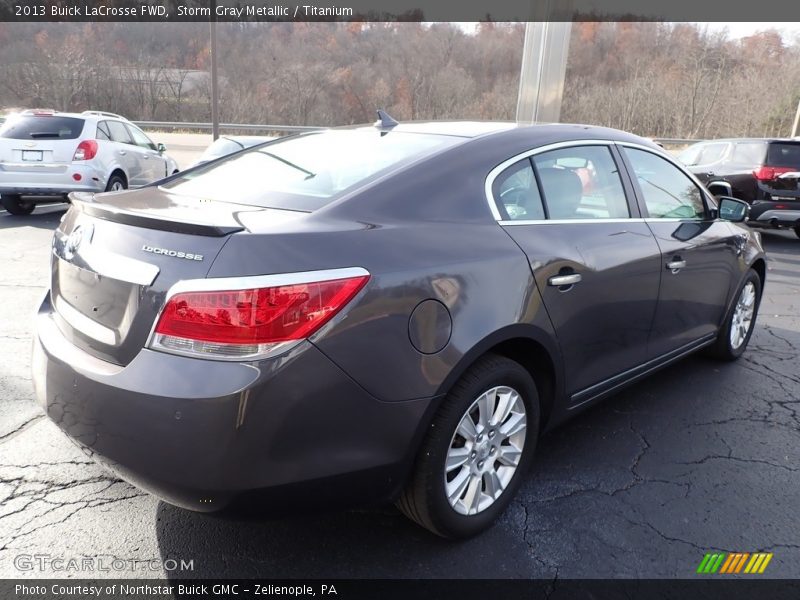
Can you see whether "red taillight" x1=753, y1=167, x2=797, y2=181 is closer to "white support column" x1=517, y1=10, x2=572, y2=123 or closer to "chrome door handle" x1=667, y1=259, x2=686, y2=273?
"white support column" x1=517, y1=10, x2=572, y2=123

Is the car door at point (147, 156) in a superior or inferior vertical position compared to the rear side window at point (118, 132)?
inferior

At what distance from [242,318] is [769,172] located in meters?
10.6

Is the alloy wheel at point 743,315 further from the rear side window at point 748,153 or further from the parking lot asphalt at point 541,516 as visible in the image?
the rear side window at point 748,153

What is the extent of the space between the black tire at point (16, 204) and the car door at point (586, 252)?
9.75 m

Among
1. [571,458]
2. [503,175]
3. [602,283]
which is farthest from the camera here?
[571,458]

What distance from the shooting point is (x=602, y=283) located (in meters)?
2.72

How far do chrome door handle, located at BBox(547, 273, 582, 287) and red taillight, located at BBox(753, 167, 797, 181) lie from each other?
912 centimetres

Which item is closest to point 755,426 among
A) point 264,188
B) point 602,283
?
point 602,283

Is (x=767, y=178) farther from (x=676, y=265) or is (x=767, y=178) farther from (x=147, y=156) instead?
(x=147, y=156)

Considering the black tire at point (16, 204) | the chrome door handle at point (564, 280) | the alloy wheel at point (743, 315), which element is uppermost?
the chrome door handle at point (564, 280)

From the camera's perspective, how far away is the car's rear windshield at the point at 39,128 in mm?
9305

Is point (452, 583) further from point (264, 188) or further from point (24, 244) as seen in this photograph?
point (24, 244)

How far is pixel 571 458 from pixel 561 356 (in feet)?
2.43

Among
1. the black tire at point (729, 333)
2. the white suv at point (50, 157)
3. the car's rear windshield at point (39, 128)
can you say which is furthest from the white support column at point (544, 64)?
the black tire at point (729, 333)
